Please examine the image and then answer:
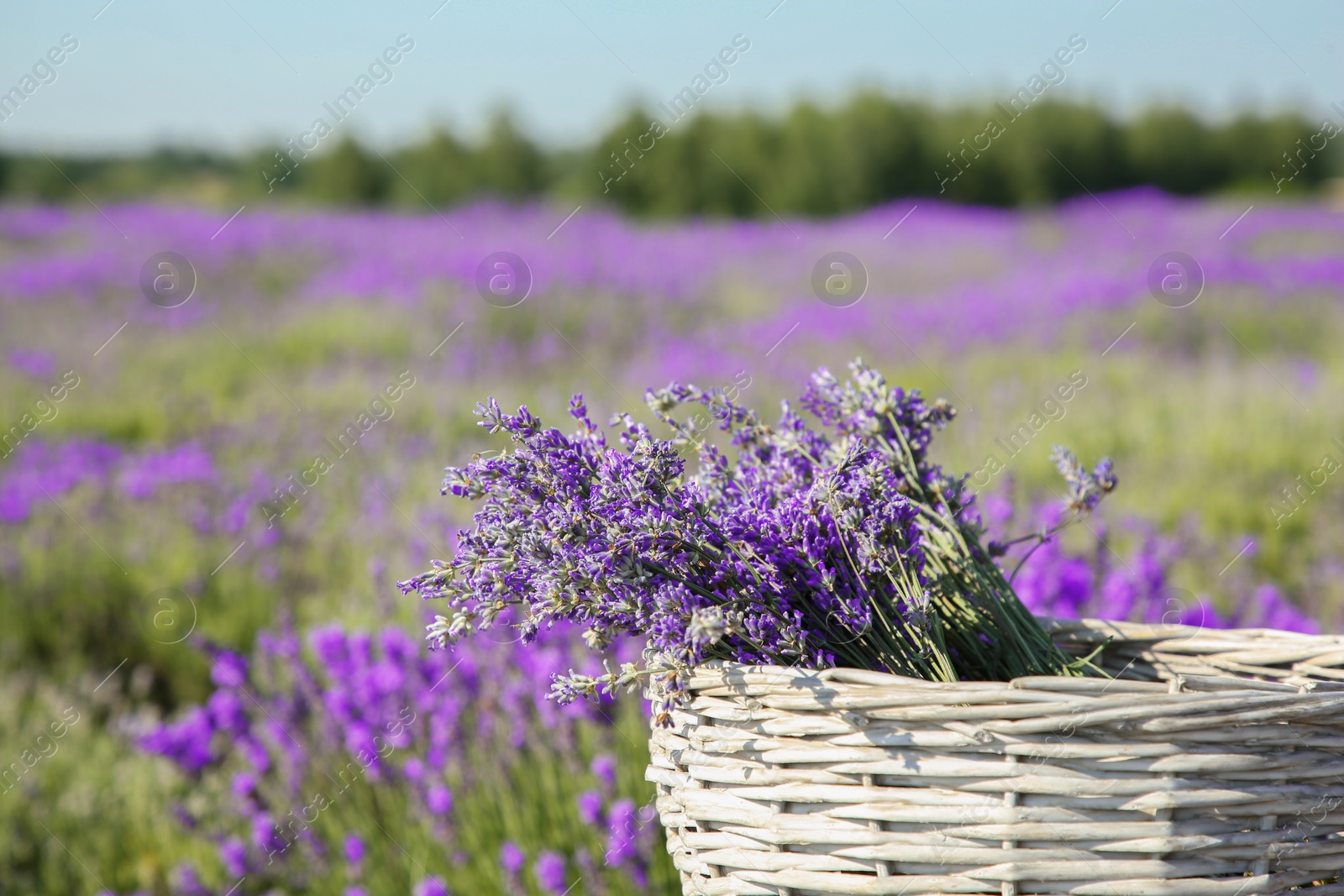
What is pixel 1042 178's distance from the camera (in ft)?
57.8

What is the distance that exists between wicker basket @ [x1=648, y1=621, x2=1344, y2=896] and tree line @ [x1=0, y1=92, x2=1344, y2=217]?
49.5 ft

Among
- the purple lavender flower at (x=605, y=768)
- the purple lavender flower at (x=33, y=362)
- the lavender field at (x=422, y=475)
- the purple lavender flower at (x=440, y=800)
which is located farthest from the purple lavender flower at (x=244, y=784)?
the purple lavender flower at (x=33, y=362)

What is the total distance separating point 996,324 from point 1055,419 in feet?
6.59

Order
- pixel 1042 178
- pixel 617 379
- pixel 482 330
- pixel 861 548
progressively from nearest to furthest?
pixel 861 548 → pixel 617 379 → pixel 482 330 → pixel 1042 178

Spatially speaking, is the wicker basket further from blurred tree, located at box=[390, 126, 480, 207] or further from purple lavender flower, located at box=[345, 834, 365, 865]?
blurred tree, located at box=[390, 126, 480, 207]

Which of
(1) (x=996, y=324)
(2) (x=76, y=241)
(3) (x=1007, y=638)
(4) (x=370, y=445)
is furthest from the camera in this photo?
(2) (x=76, y=241)

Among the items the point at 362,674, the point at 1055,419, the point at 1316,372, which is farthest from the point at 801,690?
the point at 1316,372

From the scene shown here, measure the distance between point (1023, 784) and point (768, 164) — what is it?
17.0 metres

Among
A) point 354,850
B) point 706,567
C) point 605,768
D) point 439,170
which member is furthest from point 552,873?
point 439,170

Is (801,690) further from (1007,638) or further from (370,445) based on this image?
(370,445)

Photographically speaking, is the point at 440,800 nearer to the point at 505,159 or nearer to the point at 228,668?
the point at 228,668

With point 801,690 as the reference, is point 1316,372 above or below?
above

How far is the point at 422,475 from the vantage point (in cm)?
426

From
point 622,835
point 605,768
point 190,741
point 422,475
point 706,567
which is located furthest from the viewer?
point 422,475
